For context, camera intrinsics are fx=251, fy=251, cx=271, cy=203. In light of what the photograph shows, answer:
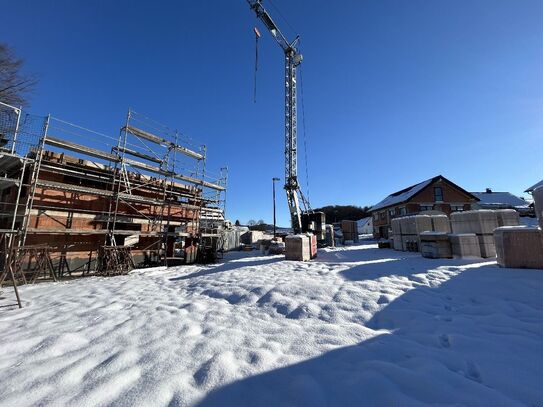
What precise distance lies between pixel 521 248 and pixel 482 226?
3994 mm

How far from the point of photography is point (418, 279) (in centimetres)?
708

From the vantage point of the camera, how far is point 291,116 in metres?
26.4

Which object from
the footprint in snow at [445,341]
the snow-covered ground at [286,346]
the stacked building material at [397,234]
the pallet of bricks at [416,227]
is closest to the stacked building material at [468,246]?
the pallet of bricks at [416,227]

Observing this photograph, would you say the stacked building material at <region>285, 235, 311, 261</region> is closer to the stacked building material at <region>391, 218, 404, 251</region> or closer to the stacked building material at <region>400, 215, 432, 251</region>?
the stacked building material at <region>400, 215, 432, 251</region>

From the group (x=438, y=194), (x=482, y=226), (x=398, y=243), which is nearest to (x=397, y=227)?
(x=398, y=243)

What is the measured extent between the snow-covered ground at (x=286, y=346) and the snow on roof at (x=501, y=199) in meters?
39.4

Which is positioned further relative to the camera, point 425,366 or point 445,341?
point 445,341

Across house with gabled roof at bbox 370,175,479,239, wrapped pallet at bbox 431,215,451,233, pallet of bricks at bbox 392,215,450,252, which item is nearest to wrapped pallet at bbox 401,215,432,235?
pallet of bricks at bbox 392,215,450,252

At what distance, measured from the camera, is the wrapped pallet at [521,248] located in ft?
25.6

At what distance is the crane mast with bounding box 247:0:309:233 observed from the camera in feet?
78.7

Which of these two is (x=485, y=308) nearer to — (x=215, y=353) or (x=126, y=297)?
(x=215, y=353)

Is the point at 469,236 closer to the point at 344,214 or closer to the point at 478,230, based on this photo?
the point at 478,230

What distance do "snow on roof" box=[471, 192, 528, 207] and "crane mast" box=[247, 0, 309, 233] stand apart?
29.4 m

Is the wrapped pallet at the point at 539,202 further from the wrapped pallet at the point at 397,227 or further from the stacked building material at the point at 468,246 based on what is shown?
the wrapped pallet at the point at 397,227
